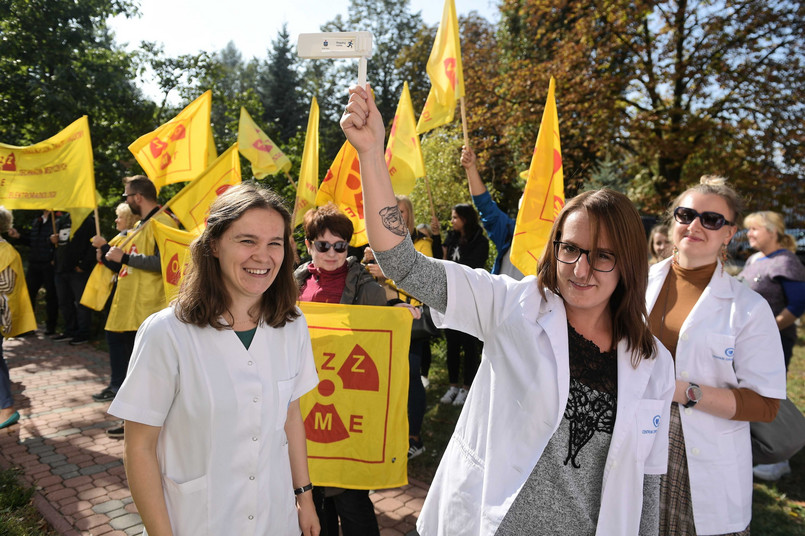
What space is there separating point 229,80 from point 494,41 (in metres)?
44.3

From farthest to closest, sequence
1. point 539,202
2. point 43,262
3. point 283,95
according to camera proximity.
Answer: point 283,95, point 43,262, point 539,202

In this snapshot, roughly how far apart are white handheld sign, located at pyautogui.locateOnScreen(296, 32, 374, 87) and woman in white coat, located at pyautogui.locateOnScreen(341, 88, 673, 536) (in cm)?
16

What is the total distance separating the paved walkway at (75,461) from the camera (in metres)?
3.73

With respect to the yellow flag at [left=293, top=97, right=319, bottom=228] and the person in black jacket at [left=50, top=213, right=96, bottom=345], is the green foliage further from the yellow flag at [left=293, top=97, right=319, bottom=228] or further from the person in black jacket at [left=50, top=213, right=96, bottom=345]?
the person in black jacket at [left=50, top=213, right=96, bottom=345]

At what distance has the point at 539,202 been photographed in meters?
4.03

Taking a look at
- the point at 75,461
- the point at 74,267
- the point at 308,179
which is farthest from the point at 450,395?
the point at 74,267

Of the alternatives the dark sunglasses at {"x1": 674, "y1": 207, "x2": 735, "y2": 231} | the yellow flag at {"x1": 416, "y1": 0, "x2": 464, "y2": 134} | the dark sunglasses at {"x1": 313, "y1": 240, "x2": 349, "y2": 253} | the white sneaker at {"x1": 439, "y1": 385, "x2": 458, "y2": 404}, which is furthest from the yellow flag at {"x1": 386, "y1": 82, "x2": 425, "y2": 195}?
the dark sunglasses at {"x1": 674, "y1": 207, "x2": 735, "y2": 231}

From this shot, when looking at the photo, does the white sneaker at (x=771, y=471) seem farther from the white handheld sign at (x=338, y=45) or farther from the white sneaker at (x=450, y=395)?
the white handheld sign at (x=338, y=45)

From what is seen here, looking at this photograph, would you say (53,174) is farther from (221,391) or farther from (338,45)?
(338,45)

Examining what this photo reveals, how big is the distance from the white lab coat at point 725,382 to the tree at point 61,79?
1145 centimetres

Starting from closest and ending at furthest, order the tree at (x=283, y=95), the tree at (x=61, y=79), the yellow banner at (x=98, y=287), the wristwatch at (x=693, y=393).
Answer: the wristwatch at (x=693, y=393)
the yellow banner at (x=98, y=287)
the tree at (x=61, y=79)
the tree at (x=283, y=95)

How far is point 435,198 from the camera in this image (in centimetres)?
1362

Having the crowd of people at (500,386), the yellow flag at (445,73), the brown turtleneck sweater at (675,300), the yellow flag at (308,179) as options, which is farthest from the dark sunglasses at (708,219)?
the yellow flag at (308,179)

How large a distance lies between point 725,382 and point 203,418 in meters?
2.12
